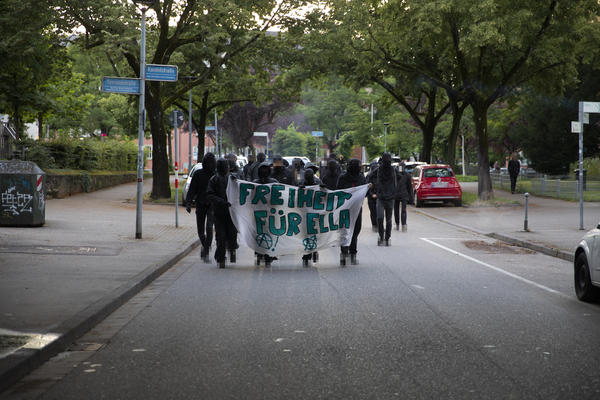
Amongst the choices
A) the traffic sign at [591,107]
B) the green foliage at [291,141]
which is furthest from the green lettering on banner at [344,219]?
the green foliage at [291,141]

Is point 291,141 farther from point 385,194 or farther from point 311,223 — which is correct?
point 311,223

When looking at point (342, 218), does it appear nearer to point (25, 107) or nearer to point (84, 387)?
point (84, 387)

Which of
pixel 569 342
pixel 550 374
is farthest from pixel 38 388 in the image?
pixel 569 342

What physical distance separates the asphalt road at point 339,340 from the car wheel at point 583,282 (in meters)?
0.14

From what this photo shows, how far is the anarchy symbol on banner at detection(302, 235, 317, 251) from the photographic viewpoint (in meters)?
13.0

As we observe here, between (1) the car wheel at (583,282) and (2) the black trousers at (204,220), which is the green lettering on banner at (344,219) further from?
(1) the car wheel at (583,282)

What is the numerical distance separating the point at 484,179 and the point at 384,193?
14822mm

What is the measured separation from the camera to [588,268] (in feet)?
30.2

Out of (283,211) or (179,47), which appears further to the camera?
(179,47)

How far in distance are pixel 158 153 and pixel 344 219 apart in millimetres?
18066

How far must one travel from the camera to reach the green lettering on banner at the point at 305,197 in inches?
513

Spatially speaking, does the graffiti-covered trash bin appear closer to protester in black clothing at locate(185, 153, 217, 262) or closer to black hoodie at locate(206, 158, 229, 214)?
protester in black clothing at locate(185, 153, 217, 262)

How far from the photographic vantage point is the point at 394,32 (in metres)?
31.5

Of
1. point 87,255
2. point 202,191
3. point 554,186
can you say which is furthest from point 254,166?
point 554,186
